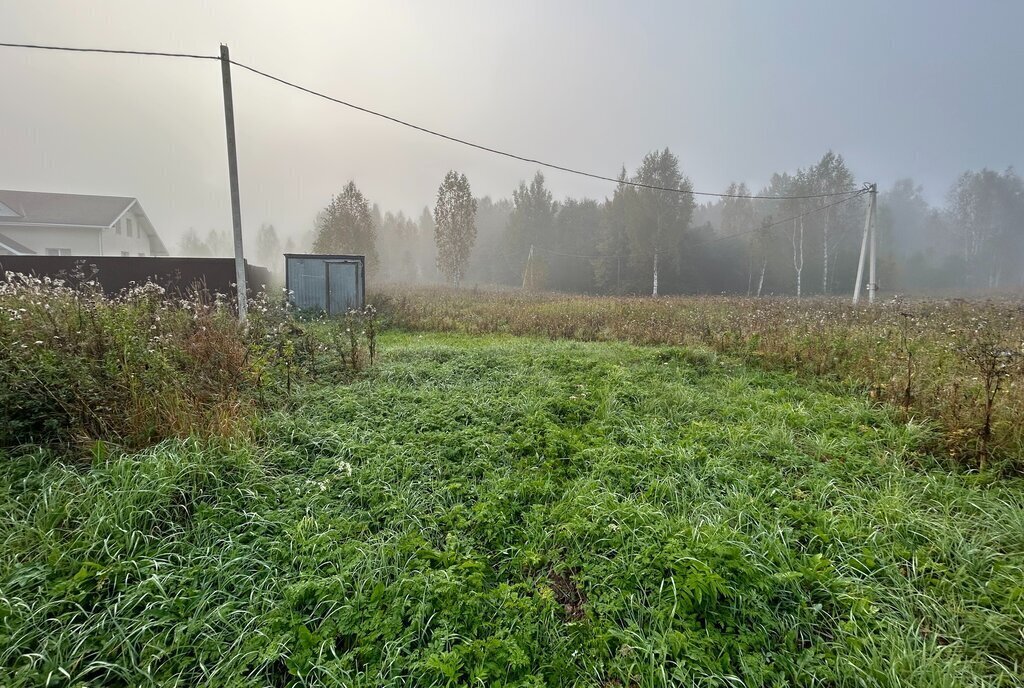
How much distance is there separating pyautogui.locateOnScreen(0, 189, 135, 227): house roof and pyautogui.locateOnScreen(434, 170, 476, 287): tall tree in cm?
1713

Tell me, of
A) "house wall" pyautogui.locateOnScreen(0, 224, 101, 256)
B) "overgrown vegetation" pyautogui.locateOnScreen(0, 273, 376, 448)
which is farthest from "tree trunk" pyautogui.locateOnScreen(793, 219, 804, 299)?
"house wall" pyautogui.locateOnScreen(0, 224, 101, 256)

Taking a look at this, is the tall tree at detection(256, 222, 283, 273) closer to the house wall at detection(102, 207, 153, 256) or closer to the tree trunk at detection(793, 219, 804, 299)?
the house wall at detection(102, 207, 153, 256)

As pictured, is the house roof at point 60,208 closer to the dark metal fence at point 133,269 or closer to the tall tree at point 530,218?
the dark metal fence at point 133,269

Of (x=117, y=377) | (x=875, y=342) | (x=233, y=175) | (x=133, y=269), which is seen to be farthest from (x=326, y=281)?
(x=875, y=342)

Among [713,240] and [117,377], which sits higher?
[713,240]

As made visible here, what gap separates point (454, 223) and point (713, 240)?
20.3m

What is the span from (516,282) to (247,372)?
36562 mm

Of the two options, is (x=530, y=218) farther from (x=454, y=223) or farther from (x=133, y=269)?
(x=133, y=269)

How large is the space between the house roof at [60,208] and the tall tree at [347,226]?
930 centimetres

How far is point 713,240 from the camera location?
1224 inches

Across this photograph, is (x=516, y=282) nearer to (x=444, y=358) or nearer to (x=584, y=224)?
(x=584, y=224)

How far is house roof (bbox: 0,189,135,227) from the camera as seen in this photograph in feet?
58.6

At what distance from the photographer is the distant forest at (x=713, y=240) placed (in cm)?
2589

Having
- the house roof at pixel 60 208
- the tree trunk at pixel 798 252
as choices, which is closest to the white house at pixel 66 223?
the house roof at pixel 60 208
